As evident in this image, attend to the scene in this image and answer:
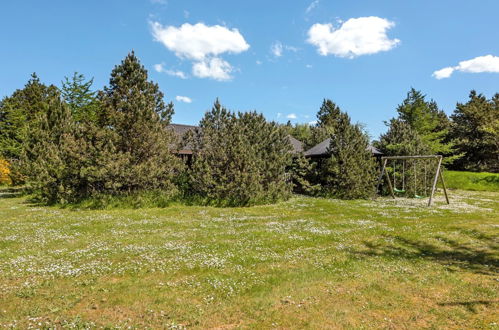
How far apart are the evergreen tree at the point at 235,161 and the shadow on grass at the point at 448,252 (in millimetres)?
10666

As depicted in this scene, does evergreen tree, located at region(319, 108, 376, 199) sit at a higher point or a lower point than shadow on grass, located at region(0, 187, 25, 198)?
higher

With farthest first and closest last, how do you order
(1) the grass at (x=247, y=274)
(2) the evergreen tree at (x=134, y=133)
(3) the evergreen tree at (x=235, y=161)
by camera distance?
(3) the evergreen tree at (x=235, y=161) < (2) the evergreen tree at (x=134, y=133) < (1) the grass at (x=247, y=274)

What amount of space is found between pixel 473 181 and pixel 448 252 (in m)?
34.7

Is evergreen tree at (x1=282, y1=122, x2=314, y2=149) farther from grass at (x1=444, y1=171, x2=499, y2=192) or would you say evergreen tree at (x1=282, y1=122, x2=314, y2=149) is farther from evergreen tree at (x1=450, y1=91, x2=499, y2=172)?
grass at (x1=444, y1=171, x2=499, y2=192)

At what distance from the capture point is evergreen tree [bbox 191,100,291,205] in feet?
64.7

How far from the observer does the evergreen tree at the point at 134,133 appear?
1816 centimetres

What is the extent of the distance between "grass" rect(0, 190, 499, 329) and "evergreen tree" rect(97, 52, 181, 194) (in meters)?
4.89

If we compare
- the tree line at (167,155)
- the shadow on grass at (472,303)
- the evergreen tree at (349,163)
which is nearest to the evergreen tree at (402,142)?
the tree line at (167,155)

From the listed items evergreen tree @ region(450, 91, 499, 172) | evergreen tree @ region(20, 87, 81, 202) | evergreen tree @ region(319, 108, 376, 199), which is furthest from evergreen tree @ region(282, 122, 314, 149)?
evergreen tree @ region(20, 87, 81, 202)

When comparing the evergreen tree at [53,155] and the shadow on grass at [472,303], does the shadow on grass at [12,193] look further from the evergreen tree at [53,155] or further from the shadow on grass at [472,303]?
the shadow on grass at [472,303]

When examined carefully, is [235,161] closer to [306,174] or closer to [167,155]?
[167,155]

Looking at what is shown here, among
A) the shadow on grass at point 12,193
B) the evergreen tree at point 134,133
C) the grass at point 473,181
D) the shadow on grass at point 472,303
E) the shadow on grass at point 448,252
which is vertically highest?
the evergreen tree at point 134,133

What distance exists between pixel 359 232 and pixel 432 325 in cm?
720

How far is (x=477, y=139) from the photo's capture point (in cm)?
5028
